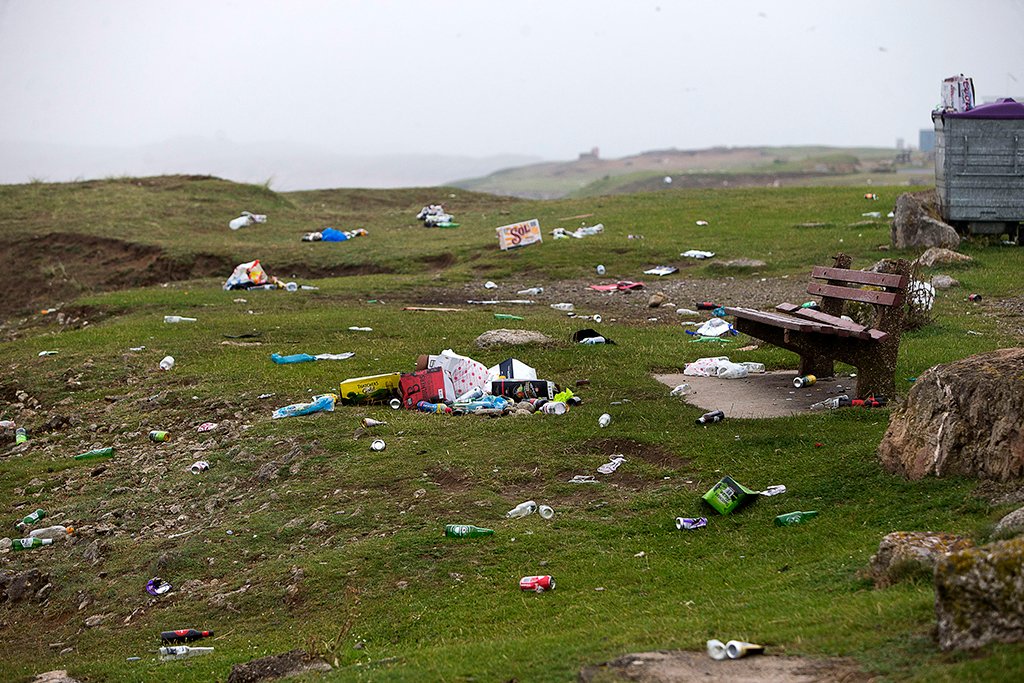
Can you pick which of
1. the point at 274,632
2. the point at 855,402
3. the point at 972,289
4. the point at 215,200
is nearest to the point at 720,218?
the point at 972,289

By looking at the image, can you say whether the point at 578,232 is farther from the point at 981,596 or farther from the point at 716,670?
the point at 981,596

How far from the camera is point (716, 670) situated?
15.4 feet

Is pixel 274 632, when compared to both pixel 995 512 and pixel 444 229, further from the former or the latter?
pixel 444 229

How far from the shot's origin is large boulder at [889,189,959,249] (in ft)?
60.0

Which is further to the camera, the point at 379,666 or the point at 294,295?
the point at 294,295

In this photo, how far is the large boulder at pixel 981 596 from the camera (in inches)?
165

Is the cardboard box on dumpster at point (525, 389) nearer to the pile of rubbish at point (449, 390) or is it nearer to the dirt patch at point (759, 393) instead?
the pile of rubbish at point (449, 390)

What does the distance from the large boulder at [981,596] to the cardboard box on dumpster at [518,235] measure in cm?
1808

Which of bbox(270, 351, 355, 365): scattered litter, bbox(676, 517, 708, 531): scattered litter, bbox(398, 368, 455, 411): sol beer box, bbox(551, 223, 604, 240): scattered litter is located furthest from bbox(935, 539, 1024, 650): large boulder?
bbox(551, 223, 604, 240): scattered litter

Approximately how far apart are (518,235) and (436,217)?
19.5 ft

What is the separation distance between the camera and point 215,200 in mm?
30562

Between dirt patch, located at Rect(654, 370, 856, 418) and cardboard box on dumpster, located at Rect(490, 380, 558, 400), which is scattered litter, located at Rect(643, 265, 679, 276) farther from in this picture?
cardboard box on dumpster, located at Rect(490, 380, 558, 400)

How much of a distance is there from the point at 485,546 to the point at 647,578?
126 centimetres

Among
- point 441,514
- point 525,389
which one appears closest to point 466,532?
point 441,514
